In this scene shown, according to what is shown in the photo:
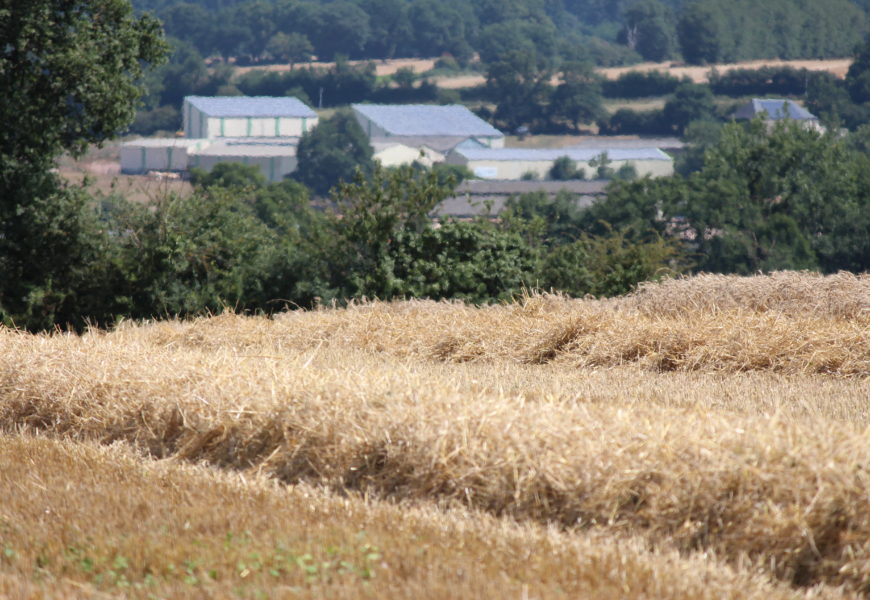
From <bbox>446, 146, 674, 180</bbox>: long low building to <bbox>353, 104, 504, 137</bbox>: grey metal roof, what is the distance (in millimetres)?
18976

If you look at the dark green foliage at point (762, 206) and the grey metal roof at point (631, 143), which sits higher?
the dark green foliage at point (762, 206)

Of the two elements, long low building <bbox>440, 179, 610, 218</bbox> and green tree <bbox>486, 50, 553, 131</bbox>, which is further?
green tree <bbox>486, 50, 553, 131</bbox>

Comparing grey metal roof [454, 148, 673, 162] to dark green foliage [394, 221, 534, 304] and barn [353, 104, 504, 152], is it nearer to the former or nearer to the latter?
barn [353, 104, 504, 152]

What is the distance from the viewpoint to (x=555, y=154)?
14550 cm

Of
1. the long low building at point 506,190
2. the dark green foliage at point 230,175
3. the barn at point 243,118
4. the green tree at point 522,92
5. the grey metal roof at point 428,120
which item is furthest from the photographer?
the green tree at point 522,92

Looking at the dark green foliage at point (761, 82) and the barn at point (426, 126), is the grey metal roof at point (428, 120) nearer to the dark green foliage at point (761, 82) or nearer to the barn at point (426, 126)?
the barn at point (426, 126)

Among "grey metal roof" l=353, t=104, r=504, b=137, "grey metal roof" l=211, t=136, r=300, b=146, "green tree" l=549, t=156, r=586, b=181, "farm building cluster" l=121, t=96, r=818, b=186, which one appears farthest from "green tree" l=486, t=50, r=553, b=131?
"green tree" l=549, t=156, r=586, b=181

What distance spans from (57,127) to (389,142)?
465 feet

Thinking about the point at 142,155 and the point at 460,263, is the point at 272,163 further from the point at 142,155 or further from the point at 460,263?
the point at 460,263

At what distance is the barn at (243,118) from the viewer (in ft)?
539

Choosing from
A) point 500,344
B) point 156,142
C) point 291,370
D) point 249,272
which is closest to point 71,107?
point 249,272

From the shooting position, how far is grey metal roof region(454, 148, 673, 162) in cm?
14300

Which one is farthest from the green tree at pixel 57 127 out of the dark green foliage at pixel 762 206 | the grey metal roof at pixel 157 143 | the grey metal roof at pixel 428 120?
the grey metal roof at pixel 428 120

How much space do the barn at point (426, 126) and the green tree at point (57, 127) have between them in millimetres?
139015
